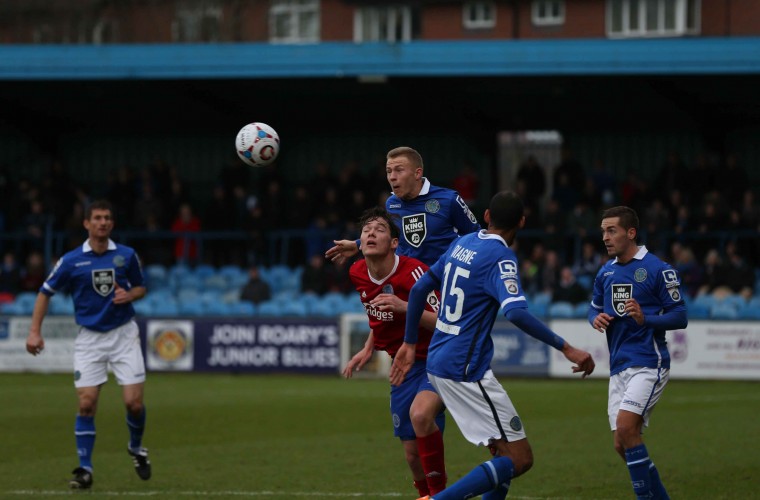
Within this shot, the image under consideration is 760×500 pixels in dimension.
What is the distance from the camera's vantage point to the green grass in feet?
30.7

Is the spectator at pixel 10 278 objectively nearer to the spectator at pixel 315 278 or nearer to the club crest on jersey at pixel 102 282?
the spectator at pixel 315 278

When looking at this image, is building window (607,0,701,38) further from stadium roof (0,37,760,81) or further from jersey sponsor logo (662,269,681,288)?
jersey sponsor logo (662,269,681,288)

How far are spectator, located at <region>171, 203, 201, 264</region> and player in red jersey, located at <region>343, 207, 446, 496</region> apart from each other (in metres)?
16.7

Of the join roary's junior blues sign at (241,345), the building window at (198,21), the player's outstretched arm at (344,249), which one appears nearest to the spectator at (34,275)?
the join roary's junior blues sign at (241,345)

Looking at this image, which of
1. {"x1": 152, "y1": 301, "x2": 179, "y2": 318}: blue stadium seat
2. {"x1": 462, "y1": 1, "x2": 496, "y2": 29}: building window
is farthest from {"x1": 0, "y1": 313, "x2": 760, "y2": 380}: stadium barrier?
{"x1": 462, "y1": 1, "x2": 496, "y2": 29}: building window

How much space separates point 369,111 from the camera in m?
27.6

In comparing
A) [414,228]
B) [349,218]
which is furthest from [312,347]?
[414,228]

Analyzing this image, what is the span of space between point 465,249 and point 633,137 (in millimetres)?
19872

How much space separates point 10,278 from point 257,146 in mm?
14948

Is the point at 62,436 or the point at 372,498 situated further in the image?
the point at 62,436

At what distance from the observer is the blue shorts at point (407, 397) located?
7.80 meters

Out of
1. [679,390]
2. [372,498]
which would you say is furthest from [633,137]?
[372,498]

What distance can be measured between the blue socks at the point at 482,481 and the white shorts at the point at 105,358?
3979 millimetres

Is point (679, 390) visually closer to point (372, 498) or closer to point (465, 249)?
point (372, 498)
